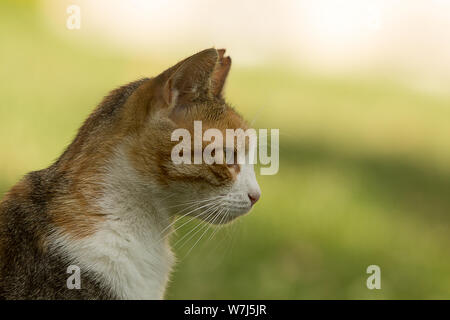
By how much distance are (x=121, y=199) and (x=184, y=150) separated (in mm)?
324

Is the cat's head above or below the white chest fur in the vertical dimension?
above

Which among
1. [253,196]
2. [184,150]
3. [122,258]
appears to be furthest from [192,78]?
[122,258]

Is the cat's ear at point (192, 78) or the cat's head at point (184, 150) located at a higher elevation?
the cat's ear at point (192, 78)

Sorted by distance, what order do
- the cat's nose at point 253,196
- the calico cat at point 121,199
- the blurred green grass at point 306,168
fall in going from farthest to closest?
1. the blurred green grass at point 306,168
2. the cat's nose at point 253,196
3. the calico cat at point 121,199

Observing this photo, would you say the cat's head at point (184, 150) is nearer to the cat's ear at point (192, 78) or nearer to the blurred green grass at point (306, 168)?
the cat's ear at point (192, 78)

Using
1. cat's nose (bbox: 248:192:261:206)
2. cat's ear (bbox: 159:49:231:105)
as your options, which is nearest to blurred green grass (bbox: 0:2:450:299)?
cat's nose (bbox: 248:192:261:206)

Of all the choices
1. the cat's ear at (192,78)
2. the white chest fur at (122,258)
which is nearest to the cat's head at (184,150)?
the cat's ear at (192,78)

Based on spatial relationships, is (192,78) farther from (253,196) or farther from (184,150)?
(253,196)

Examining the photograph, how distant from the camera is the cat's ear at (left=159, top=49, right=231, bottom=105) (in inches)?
123

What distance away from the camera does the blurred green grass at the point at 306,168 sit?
5172 millimetres

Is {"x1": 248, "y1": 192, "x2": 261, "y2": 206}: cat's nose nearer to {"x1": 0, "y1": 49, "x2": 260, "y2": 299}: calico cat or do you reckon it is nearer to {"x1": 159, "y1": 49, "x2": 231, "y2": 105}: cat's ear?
{"x1": 0, "y1": 49, "x2": 260, "y2": 299}: calico cat

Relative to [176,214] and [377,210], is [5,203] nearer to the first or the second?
[176,214]

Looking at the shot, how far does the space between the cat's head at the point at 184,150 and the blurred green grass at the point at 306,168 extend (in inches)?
14.6

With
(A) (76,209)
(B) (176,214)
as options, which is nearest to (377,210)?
(B) (176,214)
